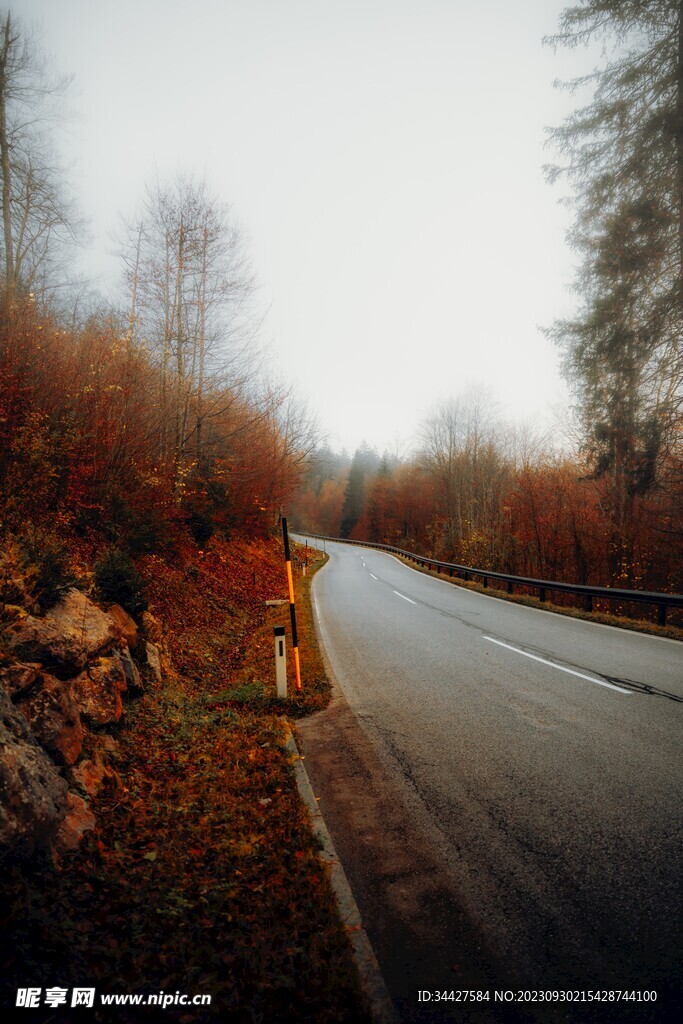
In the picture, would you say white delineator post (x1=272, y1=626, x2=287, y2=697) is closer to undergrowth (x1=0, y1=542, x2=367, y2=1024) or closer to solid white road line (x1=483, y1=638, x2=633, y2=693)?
undergrowth (x1=0, y1=542, x2=367, y2=1024)

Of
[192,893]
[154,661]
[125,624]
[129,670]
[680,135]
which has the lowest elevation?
[192,893]

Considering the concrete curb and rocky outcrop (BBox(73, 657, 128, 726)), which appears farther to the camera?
rocky outcrop (BBox(73, 657, 128, 726))

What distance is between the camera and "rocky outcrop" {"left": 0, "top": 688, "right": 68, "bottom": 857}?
2.55 meters

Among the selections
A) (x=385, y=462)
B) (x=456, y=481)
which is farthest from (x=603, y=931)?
(x=385, y=462)

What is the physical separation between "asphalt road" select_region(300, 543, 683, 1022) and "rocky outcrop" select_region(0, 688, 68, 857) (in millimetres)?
1948

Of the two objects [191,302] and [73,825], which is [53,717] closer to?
[73,825]

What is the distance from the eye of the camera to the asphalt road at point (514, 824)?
2213 mm

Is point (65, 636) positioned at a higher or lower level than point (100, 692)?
higher

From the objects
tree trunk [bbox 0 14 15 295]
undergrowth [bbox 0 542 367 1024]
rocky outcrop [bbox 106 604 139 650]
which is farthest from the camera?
tree trunk [bbox 0 14 15 295]

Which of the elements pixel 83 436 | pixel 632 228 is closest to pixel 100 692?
pixel 83 436

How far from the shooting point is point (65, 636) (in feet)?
14.5

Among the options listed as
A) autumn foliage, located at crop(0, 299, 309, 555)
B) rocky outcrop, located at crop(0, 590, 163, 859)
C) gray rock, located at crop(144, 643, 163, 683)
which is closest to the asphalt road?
rocky outcrop, located at crop(0, 590, 163, 859)

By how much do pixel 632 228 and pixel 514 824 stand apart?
1524 centimetres

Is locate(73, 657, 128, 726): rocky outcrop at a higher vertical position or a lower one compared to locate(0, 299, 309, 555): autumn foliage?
lower
